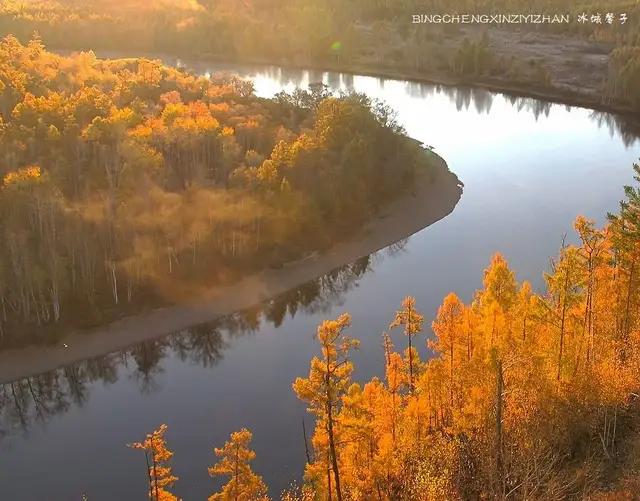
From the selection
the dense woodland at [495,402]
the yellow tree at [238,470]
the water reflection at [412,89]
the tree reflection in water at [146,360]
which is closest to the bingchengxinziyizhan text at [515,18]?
the water reflection at [412,89]

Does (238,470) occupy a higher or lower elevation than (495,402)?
lower

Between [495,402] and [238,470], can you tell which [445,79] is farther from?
[238,470]

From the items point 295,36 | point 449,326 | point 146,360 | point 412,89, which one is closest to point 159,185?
point 146,360

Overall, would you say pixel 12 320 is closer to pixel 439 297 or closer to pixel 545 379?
pixel 439 297

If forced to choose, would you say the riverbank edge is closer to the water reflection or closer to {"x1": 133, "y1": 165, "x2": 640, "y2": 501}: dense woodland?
the water reflection

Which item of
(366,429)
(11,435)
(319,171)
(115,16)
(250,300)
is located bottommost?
(11,435)

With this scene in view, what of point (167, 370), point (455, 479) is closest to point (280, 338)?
point (167, 370)
